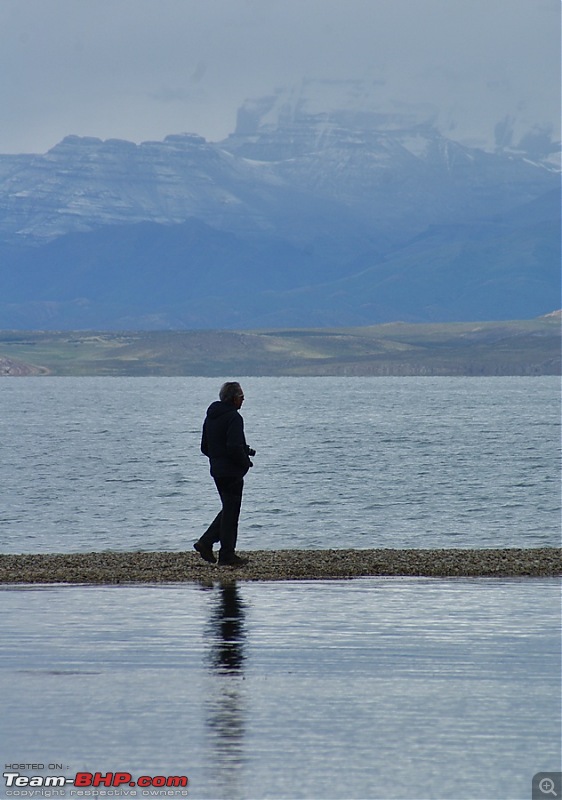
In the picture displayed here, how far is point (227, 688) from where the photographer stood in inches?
477

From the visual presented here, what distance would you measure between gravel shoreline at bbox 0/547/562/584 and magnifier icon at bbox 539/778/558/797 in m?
9.70

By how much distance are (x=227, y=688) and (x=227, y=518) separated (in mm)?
7343

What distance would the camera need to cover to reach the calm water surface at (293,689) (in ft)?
32.0

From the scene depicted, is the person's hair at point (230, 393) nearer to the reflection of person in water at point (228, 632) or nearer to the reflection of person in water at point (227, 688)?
the reflection of person in water at point (228, 632)

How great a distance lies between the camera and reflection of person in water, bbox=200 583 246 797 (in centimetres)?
996

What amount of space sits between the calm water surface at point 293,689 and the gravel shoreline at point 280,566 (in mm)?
1513

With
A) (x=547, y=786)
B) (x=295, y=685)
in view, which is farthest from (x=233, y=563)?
(x=547, y=786)

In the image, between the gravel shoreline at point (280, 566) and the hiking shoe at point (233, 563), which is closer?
the gravel shoreline at point (280, 566)


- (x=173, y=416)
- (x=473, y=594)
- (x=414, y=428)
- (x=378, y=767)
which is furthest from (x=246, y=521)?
(x=173, y=416)

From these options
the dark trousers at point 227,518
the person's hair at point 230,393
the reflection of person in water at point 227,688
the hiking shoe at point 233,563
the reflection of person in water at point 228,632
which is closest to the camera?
the reflection of person in water at point 227,688

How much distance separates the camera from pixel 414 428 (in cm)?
11300

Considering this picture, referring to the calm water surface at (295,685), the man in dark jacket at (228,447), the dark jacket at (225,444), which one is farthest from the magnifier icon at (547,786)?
the dark jacket at (225,444)

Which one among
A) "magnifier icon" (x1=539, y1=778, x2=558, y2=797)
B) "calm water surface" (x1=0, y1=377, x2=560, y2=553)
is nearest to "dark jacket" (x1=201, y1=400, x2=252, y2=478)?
"magnifier icon" (x1=539, y1=778, x2=558, y2=797)

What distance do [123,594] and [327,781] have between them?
860 centimetres
